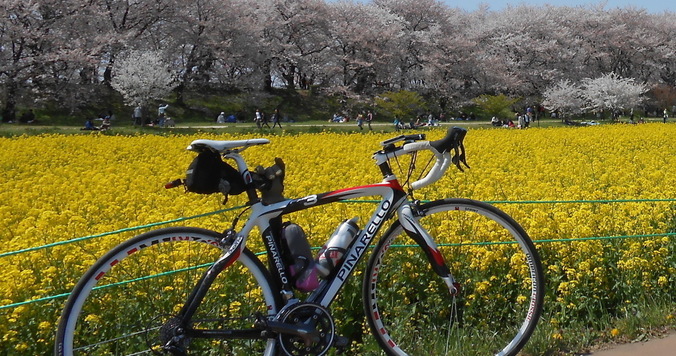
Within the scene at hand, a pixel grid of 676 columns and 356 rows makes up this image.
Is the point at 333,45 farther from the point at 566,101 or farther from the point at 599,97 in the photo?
the point at 599,97

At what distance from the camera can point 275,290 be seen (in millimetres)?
2619

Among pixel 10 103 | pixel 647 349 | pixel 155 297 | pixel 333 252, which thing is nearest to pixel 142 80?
pixel 10 103

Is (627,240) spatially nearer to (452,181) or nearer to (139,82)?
(452,181)

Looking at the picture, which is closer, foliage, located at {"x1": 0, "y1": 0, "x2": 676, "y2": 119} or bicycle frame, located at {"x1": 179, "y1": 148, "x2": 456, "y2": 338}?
bicycle frame, located at {"x1": 179, "y1": 148, "x2": 456, "y2": 338}

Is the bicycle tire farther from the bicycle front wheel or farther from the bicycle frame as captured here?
the bicycle front wheel

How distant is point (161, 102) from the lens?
3634 cm

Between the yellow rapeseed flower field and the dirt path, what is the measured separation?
17.2 inches

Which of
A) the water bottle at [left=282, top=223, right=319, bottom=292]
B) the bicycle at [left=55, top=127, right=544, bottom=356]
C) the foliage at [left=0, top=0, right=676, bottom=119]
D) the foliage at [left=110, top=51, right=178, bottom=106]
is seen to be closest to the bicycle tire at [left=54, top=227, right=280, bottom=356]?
the bicycle at [left=55, top=127, right=544, bottom=356]

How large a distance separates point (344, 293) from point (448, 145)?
1504 mm

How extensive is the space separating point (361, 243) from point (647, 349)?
1.78 meters

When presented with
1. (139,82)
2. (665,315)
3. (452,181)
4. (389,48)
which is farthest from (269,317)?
(389,48)

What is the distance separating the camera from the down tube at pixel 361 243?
2.71 metres

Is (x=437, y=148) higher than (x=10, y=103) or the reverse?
the reverse

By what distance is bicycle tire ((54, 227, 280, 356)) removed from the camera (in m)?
2.40
